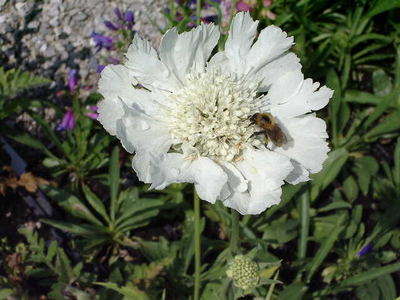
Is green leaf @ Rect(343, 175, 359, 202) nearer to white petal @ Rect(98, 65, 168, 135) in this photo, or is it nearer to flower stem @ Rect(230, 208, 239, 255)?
flower stem @ Rect(230, 208, 239, 255)

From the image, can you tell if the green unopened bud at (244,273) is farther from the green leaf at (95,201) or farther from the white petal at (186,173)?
the green leaf at (95,201)

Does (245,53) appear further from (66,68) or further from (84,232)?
(66,68)

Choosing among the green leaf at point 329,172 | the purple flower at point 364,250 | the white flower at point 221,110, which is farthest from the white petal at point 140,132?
the purple flower at point 364,250

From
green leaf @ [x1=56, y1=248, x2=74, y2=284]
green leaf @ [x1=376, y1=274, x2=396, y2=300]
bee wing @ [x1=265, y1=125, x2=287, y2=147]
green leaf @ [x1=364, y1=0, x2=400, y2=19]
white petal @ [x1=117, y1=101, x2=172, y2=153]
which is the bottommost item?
green leaf @ [x1=376, y1=274, x2=396, y2=300]

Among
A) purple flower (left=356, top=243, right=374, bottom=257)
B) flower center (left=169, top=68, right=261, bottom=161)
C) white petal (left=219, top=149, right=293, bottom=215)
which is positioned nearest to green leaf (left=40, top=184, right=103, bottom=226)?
flower center (left=169, top=68, right=261, bottom=161)

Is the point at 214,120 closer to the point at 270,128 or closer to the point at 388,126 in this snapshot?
the point at 270,128
